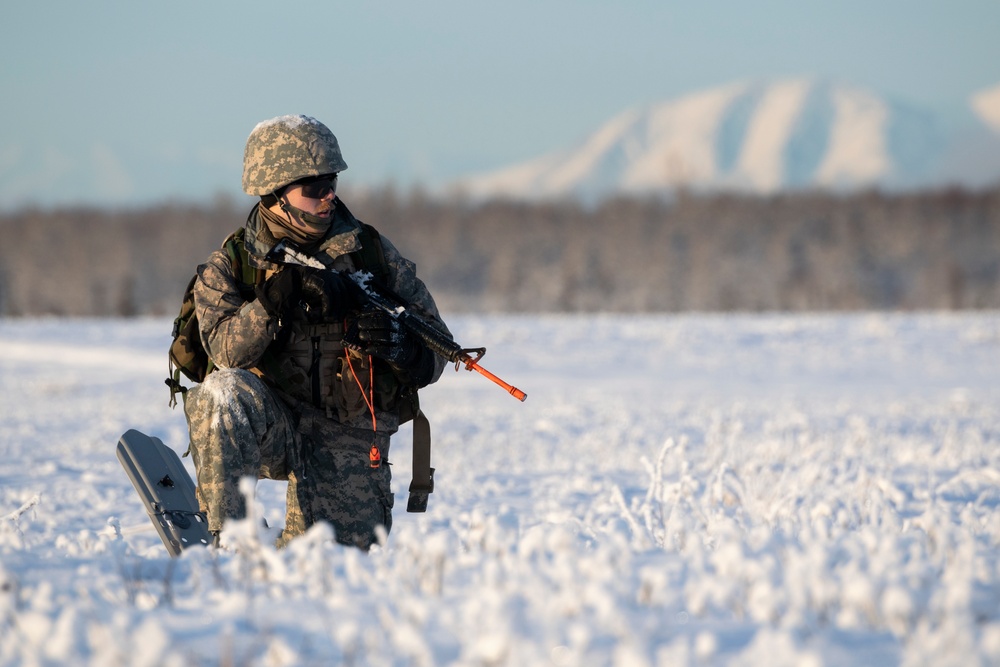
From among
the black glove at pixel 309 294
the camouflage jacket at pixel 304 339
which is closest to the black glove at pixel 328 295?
the black glove at pixel 309 294

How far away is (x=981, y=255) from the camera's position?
44.4 meters

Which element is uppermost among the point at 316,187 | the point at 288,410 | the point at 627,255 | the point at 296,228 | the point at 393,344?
the point at 627,255

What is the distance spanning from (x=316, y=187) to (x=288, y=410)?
943 millimetres

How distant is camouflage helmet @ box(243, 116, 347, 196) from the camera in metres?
4.48

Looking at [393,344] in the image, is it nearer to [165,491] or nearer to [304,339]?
[304,339]

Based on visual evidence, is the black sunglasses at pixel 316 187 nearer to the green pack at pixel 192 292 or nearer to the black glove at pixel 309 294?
the green pack at pixel 192 292

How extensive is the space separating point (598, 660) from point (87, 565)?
1.68 meters

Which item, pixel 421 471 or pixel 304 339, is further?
pixel 421 471

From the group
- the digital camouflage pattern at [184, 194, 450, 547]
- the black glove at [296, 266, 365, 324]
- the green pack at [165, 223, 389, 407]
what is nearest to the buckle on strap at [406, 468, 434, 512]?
the digital camouflage pattern at [184, 194, 450, 547]

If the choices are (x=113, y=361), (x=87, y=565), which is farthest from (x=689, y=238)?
(x=87, y=565)

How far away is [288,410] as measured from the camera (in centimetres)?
444

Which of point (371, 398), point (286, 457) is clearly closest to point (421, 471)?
point (371, 398)

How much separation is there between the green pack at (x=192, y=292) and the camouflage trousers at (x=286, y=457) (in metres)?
0.17

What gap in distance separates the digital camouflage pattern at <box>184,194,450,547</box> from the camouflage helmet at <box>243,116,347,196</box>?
19 centimetres
